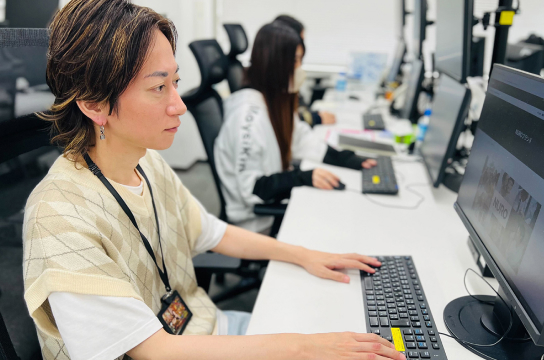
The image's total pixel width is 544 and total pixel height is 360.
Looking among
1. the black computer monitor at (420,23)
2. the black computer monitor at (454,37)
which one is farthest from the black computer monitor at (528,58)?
the black computer monitor at (420,23)

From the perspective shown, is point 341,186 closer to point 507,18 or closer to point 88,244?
point 507,18

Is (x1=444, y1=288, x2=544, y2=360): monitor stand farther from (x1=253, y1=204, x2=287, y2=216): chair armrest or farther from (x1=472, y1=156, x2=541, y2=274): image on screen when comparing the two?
(x1=253, y1=204, x2=287, y2=216): chair armrest

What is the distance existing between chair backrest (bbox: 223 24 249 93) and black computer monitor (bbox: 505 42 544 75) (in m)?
1.30

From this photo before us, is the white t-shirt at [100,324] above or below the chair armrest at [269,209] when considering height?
above

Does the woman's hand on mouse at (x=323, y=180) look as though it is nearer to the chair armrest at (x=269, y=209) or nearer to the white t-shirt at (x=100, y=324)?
the chair armrest at (x=269, y=209)

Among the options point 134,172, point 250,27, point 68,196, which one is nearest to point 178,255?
point 134,172

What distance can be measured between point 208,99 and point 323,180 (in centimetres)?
59

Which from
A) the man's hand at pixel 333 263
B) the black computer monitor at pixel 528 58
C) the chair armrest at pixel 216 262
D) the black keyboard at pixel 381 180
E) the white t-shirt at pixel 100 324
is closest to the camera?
the white t-shirt at pixel 100 324

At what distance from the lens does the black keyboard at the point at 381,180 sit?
1387 millimetres

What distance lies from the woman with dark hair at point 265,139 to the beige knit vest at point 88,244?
57cm

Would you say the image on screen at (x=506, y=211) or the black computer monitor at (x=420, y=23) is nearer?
the image on screen at (x=506, y=211)

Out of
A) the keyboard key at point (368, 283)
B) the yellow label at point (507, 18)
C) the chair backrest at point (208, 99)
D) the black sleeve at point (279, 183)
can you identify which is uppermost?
the yellow label at point (507, 18)

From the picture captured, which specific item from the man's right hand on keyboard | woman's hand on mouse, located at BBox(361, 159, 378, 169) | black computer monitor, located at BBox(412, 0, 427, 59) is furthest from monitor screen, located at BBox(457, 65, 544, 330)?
black computer monitor, located at BBox(412, 0, 427, 59)

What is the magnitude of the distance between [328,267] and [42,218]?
620 mm
